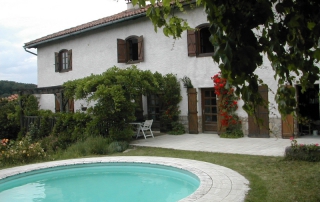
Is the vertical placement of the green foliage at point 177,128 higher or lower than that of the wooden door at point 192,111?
lower

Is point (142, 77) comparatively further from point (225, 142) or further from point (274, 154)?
point (274, 154)

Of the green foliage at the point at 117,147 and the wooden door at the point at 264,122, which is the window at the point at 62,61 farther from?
the wooden door at the point at 264,122

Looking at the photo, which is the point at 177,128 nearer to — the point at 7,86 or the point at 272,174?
the point at 272,174

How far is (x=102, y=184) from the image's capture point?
773cm

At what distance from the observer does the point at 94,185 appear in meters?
7.68

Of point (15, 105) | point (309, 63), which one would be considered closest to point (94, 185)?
point (309, 63)

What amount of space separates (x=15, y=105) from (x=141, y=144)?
8.34 meters

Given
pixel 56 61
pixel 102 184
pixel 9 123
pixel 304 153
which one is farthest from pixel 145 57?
pixel 304 153

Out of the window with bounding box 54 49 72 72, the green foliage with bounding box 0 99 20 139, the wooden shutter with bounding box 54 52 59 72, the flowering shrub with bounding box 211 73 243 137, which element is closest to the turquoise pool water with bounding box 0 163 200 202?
the flowering shrub with bounding box 211 73 243 137

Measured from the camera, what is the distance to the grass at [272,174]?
502 cm

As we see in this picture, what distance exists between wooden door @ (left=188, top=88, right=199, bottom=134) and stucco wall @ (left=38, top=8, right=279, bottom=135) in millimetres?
222

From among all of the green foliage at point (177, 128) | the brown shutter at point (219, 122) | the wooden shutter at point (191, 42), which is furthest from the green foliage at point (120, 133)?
the wooden shutter at point (191, 42)

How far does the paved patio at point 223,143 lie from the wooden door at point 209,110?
0.66 meters

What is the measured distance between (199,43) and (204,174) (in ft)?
25.6
